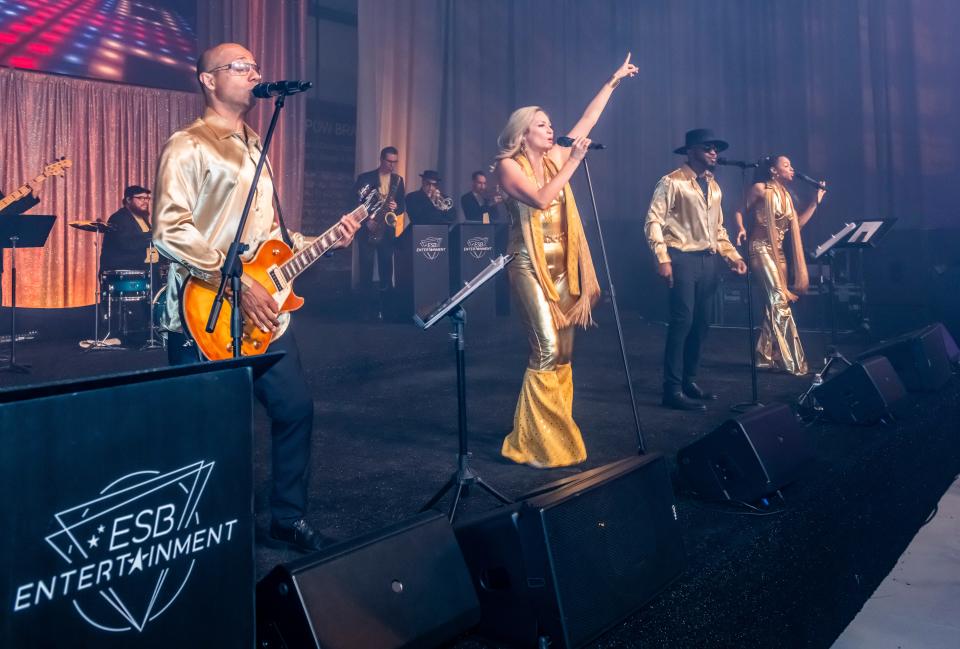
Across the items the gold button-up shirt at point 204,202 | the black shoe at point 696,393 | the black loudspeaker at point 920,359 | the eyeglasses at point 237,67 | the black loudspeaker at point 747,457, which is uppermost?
the eyeglasses at point 237,67

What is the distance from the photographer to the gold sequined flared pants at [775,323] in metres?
6.89

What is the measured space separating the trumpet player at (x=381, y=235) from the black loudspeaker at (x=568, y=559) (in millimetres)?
7835

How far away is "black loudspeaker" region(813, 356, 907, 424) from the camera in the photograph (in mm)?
4668

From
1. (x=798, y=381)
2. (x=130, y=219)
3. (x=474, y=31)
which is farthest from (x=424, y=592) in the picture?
(x=474, y=31)

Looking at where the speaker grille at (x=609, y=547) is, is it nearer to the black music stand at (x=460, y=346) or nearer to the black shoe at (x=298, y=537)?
the black music stand at (x=460, y=346)

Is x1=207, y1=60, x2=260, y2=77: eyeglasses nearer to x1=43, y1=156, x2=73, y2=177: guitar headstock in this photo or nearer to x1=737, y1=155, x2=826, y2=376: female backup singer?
x1=737, y1=155, x2=826, y2=376: female backup singer

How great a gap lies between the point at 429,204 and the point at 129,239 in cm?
380

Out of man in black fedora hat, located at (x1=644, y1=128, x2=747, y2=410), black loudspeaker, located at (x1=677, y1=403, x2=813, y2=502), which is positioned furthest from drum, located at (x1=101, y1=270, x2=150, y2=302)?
black loudspeaker, located at (x1=677, y1=403, x2=813, y2=502)

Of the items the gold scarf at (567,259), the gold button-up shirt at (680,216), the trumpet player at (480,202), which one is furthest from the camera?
the trumpet player at (480,202)

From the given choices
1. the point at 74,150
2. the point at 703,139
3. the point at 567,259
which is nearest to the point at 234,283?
the point at 567,259

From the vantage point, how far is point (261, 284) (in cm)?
285

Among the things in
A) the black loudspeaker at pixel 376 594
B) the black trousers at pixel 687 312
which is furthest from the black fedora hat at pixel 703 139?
the black loudspeaker at pixel 376 594

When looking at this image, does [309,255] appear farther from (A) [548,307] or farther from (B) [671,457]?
(B) [671,457]

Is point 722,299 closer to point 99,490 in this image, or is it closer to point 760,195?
point 760,195
